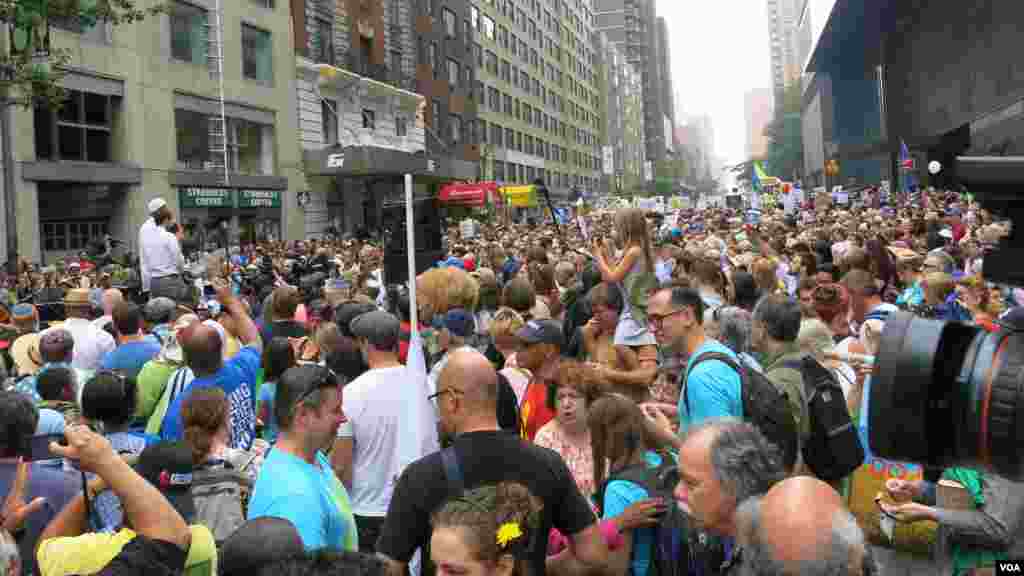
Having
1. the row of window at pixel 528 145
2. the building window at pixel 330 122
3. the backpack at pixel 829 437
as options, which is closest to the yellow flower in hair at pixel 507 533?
the backpack at pixel 829 437

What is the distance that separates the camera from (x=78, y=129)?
25.5 m

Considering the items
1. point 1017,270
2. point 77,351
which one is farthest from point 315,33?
point 1017,270

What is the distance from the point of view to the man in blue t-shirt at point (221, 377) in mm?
4914

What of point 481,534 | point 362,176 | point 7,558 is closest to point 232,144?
point 362,176

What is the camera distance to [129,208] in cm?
2709

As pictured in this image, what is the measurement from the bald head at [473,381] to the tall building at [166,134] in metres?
18.3

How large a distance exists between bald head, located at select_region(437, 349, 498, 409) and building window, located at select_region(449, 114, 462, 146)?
54050 mm

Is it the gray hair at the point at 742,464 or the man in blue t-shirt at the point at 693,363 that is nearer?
the gray hair at the point at 742,464

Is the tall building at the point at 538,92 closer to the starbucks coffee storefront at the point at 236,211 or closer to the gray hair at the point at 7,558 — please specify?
the starbucks coffee storefront at the point at 236,211

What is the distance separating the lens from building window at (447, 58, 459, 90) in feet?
189

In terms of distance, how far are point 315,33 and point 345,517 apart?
124 ft

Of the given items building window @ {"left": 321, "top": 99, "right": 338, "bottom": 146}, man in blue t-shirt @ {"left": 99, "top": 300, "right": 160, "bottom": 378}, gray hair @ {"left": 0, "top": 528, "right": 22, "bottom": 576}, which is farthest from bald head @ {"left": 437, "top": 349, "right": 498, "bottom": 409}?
building window @ {"left": 321, "top": 99, "right": 338, "bottom": 146}

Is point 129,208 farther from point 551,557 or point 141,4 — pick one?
point 551,557

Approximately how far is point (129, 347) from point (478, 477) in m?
4.21
